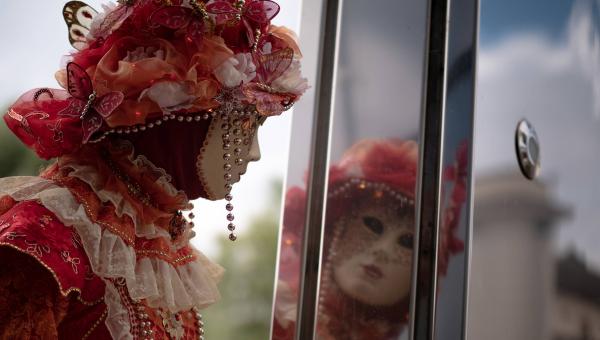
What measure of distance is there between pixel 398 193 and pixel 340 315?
0.85 ft

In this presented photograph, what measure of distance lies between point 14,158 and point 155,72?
1.49ft

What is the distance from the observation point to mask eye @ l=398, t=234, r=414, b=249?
1.40 metres

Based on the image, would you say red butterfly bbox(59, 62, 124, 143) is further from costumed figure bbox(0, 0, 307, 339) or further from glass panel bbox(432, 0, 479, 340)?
glass panel bbox(432, 0, 479, 340)

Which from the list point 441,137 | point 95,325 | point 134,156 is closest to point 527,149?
point 441,137

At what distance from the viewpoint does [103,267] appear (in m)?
0.97

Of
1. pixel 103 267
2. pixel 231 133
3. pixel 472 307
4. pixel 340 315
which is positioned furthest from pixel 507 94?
pixel 103 267

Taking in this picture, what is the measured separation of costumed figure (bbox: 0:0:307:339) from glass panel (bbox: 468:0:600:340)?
1.67 feet

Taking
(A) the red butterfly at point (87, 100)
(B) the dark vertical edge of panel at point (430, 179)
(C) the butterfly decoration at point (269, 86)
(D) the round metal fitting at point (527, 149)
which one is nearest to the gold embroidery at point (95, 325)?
(A) the red butterfly at point (87, 100)

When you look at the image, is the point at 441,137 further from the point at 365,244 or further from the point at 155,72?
A: the point at 155,72

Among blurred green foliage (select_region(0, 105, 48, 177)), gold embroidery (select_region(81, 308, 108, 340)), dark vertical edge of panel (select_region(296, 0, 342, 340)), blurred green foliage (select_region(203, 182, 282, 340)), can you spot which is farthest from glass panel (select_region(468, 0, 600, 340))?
blurred green foliage (select_region(0, 105, 48, 177))

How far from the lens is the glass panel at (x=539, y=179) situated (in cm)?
145

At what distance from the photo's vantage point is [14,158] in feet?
4.33

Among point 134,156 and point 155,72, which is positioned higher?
point 155,72

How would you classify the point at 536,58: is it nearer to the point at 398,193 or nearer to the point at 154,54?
the point at 398,193
